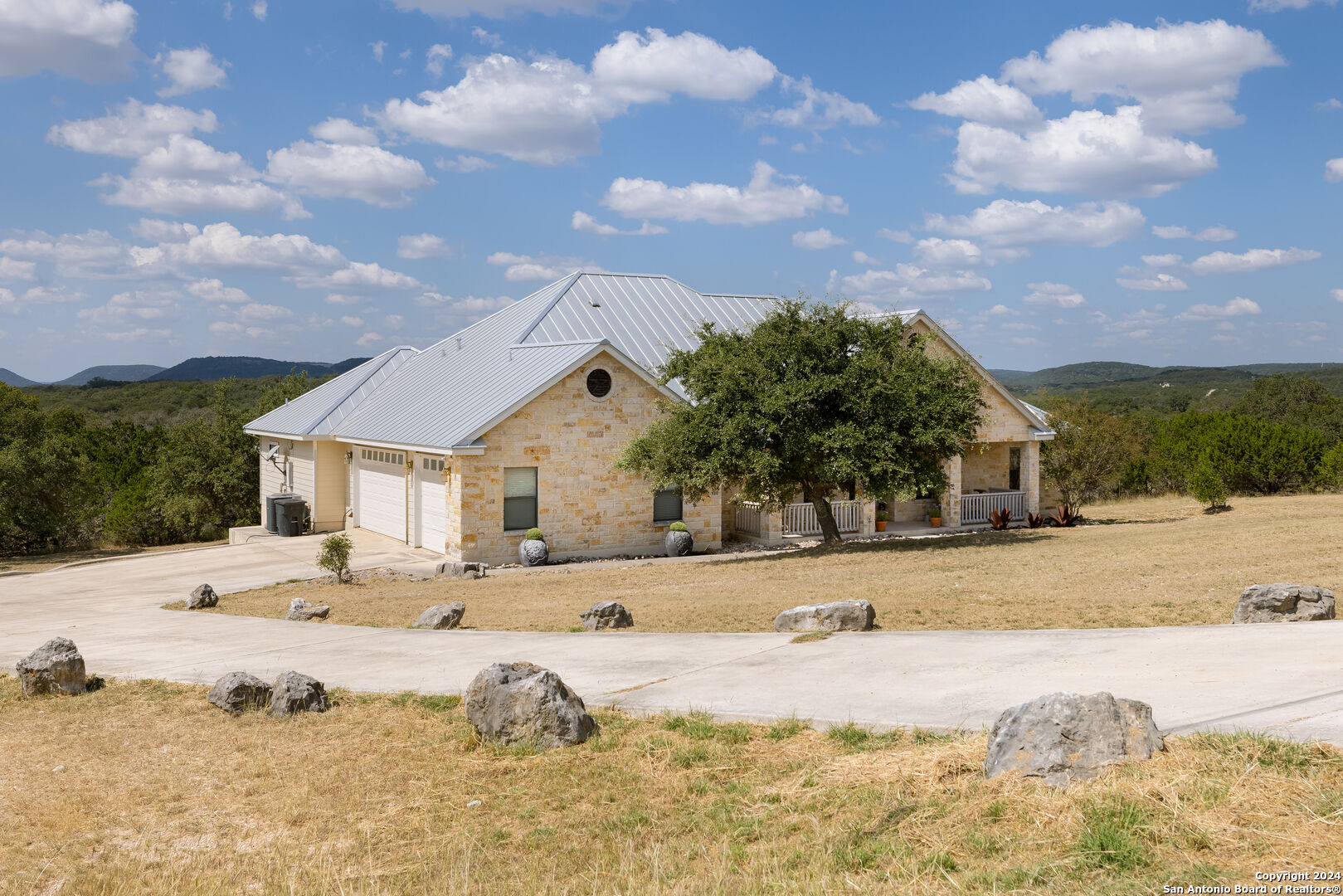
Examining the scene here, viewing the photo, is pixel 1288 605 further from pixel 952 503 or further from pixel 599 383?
pixel 952 503

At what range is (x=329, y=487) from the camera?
95.9ft

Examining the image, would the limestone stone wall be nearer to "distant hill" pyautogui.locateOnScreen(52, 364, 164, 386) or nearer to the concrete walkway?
the concrete walkway

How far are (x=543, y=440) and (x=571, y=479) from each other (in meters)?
1.18

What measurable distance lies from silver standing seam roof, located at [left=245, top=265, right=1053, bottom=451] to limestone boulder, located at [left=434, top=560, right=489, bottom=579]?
262 cm

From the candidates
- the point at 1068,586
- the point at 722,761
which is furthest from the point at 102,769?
the point at 1068,586

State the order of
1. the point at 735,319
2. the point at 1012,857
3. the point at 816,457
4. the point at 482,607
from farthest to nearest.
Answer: the point at 735,319, the point at 816,457, the point at 482,607, the point at 1012,857

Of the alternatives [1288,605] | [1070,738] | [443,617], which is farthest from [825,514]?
[1070,738]

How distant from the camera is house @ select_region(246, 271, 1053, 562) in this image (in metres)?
22.4

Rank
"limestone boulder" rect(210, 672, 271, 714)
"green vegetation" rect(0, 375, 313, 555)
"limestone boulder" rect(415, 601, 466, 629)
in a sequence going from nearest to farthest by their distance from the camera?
"limestone boulder" rect(210, 672, 271, 714) < "limestone boulder" rect(415, 601, 466, 629) < "green vegetation" rect(0, 375, 313, 555)

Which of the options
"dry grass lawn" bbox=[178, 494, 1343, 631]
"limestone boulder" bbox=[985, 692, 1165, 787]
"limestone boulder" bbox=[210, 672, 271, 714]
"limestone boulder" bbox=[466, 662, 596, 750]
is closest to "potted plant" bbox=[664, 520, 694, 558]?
"dry grass lawn" bbox=[178, 494, 1343, 631]

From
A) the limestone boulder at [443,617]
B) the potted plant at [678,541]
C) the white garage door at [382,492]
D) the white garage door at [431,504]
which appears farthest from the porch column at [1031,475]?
the limestone boulder at [443,617]

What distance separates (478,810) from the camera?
623cm

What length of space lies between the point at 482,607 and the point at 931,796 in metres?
10.6

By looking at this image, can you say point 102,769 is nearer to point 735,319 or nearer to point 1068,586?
point 1068,586
